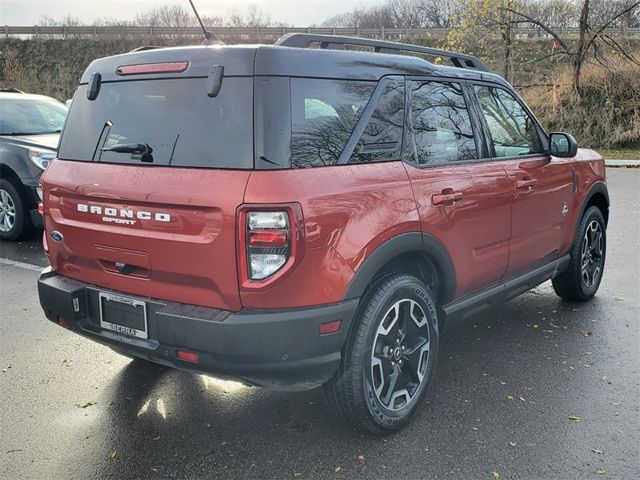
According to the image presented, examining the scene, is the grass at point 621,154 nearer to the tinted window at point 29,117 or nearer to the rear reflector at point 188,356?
the tinted window at point 29,117

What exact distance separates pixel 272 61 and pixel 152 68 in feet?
2.22

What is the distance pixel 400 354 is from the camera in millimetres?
3082

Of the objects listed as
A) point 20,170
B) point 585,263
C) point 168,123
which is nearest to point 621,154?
point 585,263

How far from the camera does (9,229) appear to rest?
750 centimetres

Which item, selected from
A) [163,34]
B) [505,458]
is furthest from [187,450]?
[163,34]

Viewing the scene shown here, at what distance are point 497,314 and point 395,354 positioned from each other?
2.14 meters

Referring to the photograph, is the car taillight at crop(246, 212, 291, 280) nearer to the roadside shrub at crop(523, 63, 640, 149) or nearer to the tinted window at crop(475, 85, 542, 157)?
the tinted window at crop(475, 85, 542, 157)

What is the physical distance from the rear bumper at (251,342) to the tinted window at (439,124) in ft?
3.61

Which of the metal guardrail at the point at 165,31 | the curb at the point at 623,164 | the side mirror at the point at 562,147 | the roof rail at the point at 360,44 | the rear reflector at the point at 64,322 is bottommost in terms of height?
the curb at the point at 623,164

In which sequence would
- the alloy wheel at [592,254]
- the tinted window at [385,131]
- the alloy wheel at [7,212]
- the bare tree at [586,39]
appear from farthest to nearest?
the bare tree at [586,39]
the alloy wheel at [7,212]
the alloy wheel at [592,254]
the tinted window at [385,131]

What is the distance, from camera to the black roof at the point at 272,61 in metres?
2.54

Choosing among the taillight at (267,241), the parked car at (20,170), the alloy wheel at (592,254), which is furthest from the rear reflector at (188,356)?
the parked car at (20,170)

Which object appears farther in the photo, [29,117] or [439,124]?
[29,117]

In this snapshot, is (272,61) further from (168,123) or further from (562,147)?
(562,147)
